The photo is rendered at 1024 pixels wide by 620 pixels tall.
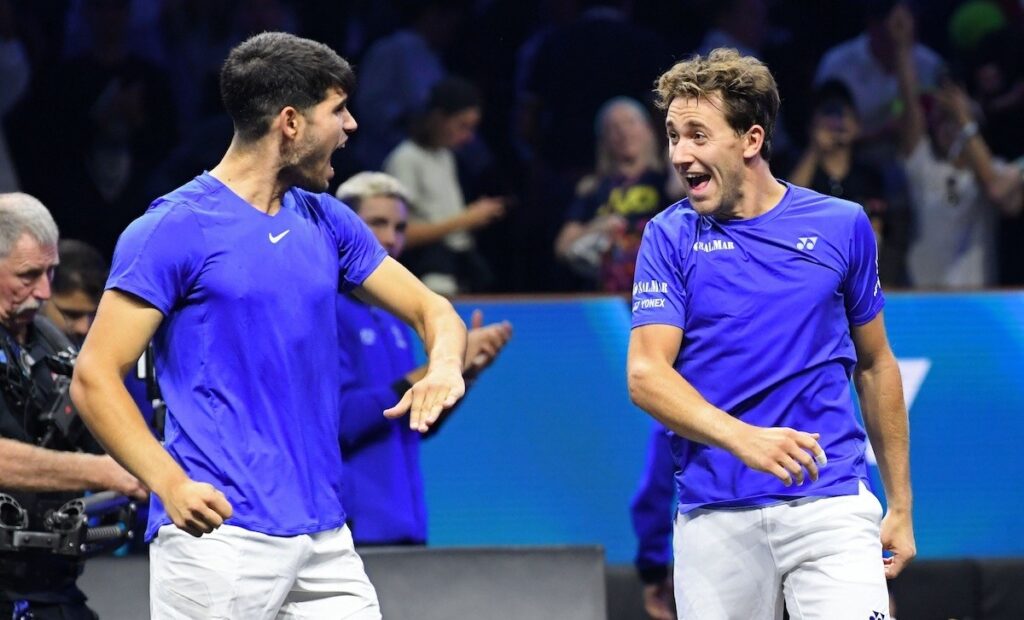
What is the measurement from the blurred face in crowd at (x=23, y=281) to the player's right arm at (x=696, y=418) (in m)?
1.70

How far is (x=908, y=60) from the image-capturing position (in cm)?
911

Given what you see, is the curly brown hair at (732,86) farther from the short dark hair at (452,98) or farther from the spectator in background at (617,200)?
the short dark hair at (452,98)

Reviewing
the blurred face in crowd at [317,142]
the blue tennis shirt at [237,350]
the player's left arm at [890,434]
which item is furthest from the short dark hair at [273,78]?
the player's left arm at [890,434]

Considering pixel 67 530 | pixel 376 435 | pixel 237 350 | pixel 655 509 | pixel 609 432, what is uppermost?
pixel 237 350

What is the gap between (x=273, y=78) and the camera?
366 centimetres

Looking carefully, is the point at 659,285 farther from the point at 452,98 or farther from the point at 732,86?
the point at 452,98

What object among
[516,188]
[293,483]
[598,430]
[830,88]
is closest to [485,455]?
[598,430]

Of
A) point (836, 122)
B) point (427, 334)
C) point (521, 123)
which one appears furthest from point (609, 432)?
point (427, 334)

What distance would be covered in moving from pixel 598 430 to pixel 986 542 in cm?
188

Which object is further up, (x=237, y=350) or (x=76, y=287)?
(x=76, y=287)

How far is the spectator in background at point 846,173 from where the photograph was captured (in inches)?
320

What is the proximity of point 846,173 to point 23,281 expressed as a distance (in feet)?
16.4

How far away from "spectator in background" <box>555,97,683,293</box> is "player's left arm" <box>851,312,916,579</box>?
12.4ft

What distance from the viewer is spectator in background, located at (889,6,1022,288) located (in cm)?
871
